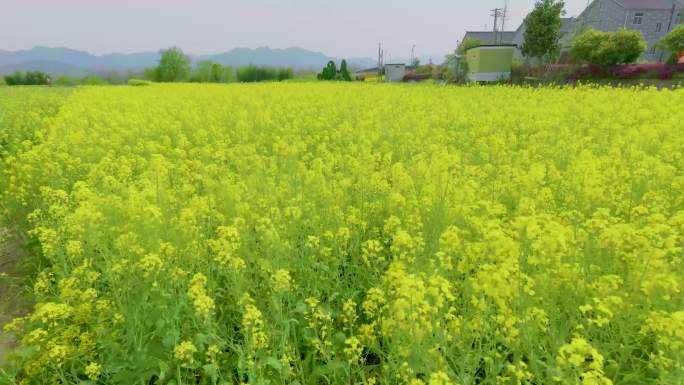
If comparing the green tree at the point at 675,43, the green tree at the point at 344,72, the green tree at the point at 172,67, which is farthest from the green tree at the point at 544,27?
the green tree at the point at 172,67

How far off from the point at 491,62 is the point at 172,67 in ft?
186

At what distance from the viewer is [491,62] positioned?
139ft

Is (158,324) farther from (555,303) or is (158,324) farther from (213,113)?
(213,113)

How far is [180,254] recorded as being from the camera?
3.88 meters

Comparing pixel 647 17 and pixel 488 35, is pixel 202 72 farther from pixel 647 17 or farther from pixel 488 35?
pixel 647 17

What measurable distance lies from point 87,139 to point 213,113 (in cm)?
490

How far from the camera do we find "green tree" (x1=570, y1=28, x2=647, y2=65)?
33.6m

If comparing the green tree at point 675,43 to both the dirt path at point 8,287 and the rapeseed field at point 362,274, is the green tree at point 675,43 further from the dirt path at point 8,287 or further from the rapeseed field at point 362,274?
the dirt path at point 8,287

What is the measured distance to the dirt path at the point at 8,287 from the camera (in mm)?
4156

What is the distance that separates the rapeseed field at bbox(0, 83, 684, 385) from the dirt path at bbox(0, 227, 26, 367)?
21 centimetres

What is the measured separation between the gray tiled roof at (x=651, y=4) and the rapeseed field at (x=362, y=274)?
2359 inches

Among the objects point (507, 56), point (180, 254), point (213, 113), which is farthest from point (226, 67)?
point (180, 254)

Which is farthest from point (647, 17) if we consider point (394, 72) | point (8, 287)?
point (8, 287)

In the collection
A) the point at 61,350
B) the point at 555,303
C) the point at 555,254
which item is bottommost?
the point at 61,350
